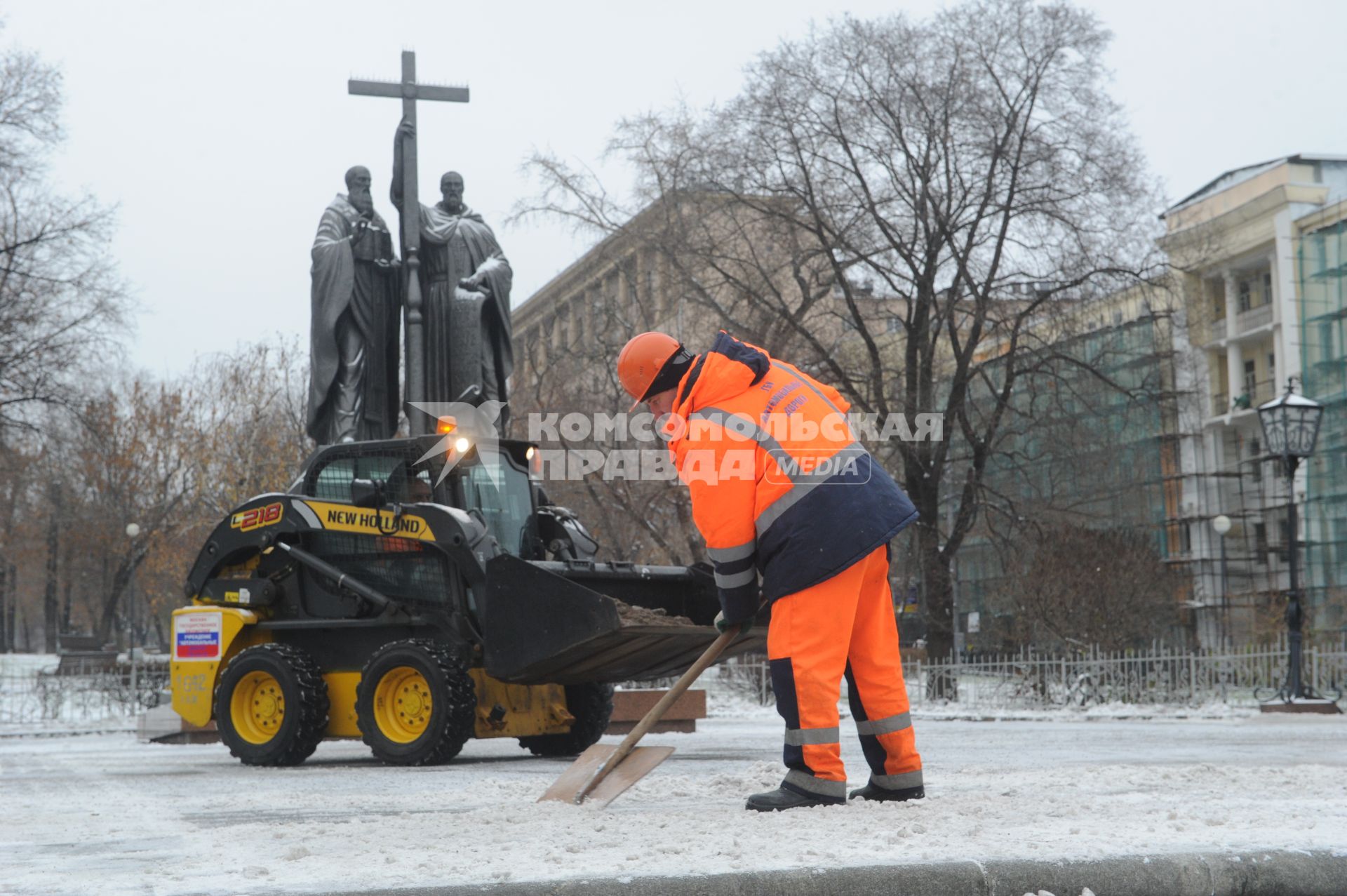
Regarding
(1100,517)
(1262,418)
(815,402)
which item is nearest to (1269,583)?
(1100,517)

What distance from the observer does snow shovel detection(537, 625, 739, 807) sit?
18.4 feet

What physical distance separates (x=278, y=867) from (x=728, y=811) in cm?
186

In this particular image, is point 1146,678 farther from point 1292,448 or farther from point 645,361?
point 645,361

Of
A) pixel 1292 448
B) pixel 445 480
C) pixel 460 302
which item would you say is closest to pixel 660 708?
pixel 445 480

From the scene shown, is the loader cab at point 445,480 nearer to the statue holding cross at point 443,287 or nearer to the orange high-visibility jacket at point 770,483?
the statue holding cross at point 443,287

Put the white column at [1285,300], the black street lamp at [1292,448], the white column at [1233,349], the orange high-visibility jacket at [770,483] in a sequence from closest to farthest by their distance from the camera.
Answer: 1. the orange high-visibility jacket at [770,483]
2. the black street lamp at [1292,448]
3. the white column at [1285,300]
4. the white column at [1233,349]

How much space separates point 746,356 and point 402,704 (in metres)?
5.39

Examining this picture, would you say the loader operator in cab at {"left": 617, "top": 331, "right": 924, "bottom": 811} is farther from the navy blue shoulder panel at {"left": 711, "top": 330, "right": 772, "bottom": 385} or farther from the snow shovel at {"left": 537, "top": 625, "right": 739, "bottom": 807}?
the snow shovel at {"left": 537, "top": 625, "right": 739, "bottom": 807}

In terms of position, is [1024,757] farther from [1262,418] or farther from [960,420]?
[960,420]

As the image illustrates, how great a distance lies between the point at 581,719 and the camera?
11203mm

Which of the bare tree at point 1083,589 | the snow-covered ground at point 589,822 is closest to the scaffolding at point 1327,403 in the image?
the bare tree at point 1083,589

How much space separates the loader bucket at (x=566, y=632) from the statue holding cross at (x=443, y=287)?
3.58 m

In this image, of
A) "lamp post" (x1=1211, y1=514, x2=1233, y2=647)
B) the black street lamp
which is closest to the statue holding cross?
the black street lamp

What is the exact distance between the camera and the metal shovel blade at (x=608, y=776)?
5.55 metres
